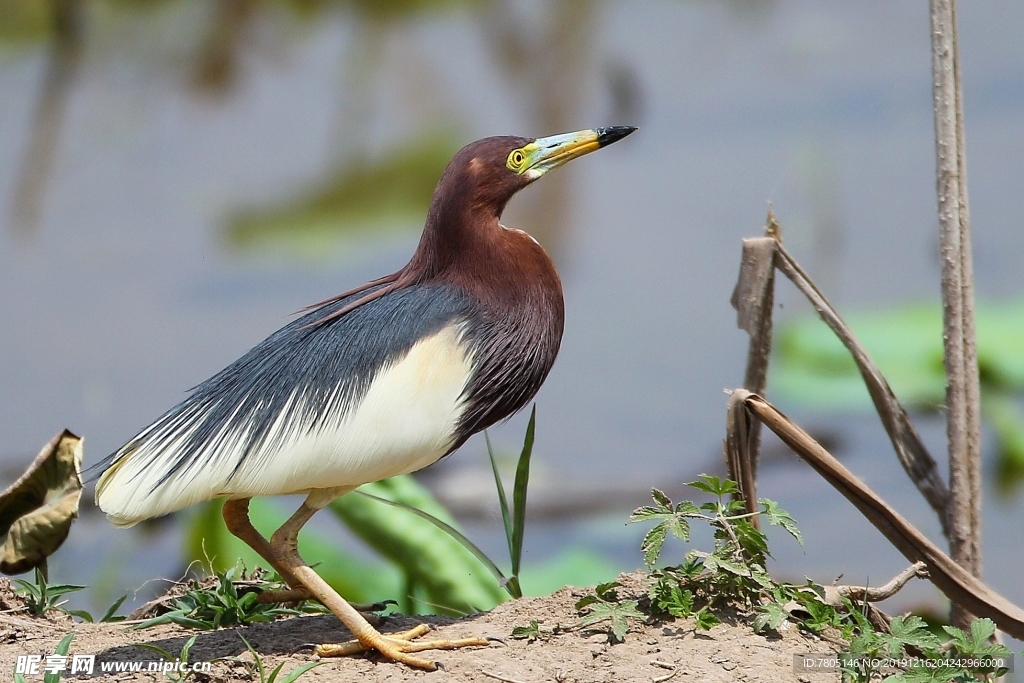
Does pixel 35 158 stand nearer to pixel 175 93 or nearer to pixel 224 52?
pixel 175 93

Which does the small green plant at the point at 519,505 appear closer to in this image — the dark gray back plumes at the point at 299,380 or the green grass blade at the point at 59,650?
the dark gray back plumes at the point at 299,380

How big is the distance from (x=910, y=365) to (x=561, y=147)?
2.47 meters

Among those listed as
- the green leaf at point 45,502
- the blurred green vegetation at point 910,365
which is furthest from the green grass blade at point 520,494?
the blurred green vegetation at point 910,365

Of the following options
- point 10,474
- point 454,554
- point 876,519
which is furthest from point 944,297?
point 10,474

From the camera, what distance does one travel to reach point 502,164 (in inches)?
87.5

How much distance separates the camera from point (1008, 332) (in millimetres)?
4383

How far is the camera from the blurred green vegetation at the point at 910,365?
4082 millimetres

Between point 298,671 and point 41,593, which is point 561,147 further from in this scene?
point 41,593

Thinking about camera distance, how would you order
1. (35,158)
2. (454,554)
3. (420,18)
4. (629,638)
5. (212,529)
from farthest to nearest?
(420,18)
(35,158)
(212,529)
(454,554)
(629,638)

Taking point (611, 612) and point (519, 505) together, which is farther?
point (519, 505)

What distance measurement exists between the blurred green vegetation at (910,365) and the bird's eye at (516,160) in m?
2.23

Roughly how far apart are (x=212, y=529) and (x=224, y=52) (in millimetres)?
2322

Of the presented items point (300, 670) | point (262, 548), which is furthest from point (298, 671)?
point (262, 548)

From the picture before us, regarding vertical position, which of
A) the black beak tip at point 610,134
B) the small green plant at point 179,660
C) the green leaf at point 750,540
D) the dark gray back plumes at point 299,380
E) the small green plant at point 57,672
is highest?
the black beak tip at point 610,134
